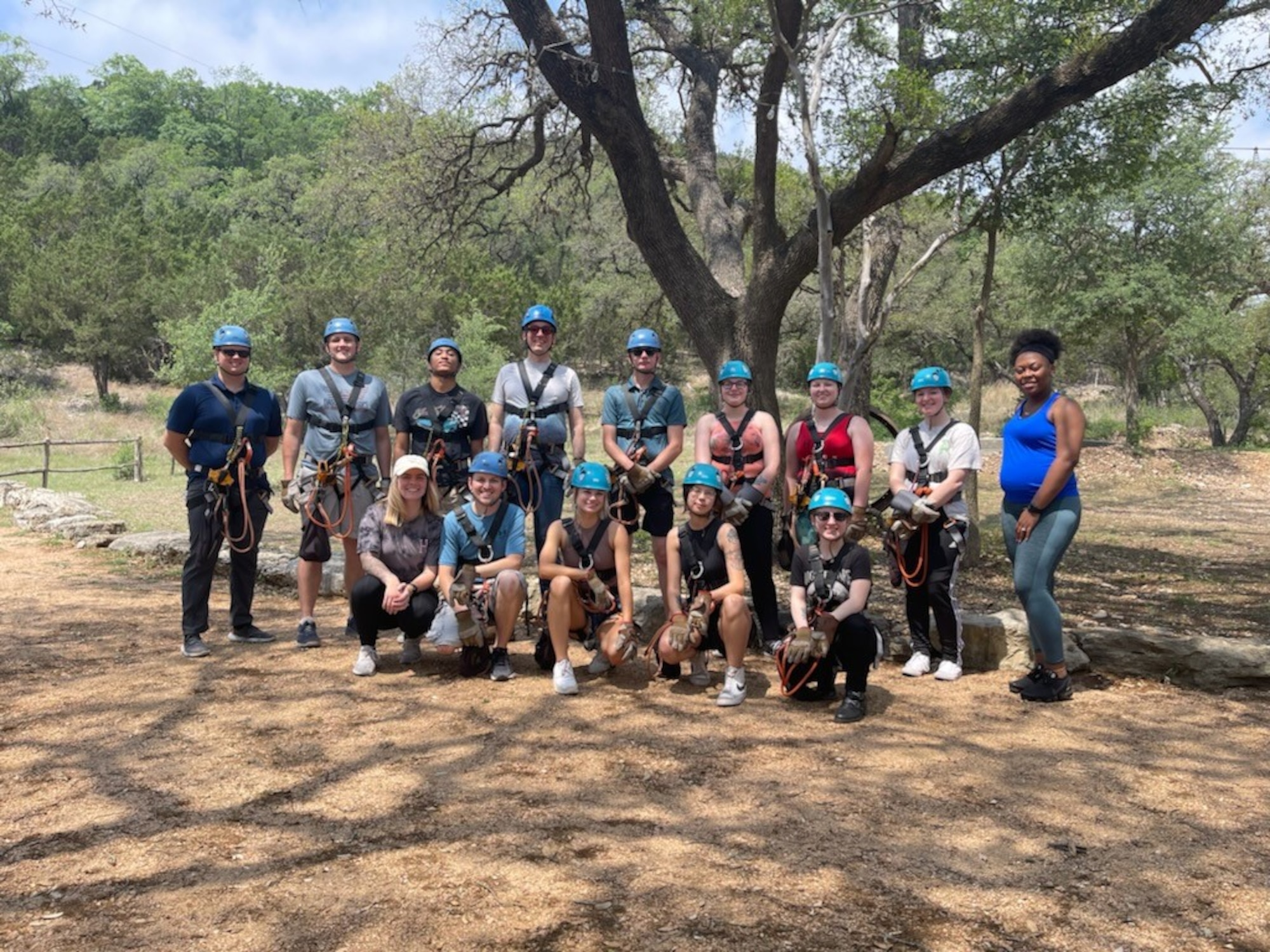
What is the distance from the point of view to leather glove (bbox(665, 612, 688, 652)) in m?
5.13

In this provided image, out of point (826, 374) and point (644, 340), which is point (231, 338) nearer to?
point (644, 340)

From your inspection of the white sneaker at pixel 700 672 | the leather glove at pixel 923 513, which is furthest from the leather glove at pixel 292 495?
the leather glove at pixel 923 513

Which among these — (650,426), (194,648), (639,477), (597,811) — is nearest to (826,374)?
(650,426)

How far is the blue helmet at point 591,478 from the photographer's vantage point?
5230 mm

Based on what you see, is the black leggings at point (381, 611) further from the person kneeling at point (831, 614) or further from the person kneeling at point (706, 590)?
the person kneeling at point (831, 614)

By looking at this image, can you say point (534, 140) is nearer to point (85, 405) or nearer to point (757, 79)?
point (757, 79)

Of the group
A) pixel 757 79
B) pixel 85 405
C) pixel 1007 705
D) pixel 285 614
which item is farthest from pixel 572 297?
pixel 1007 705

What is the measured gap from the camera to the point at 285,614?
7.30 m

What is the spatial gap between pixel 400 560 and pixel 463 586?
1.52ft

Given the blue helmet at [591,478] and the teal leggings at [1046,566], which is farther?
the blue helmet at [591,478]

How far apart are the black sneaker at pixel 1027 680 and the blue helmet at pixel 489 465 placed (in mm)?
2958

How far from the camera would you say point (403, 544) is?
5.45m

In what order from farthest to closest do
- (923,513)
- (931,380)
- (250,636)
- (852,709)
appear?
(250,636)
(931,380)
(923,513)
(852,709)

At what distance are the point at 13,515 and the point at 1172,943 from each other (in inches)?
555
